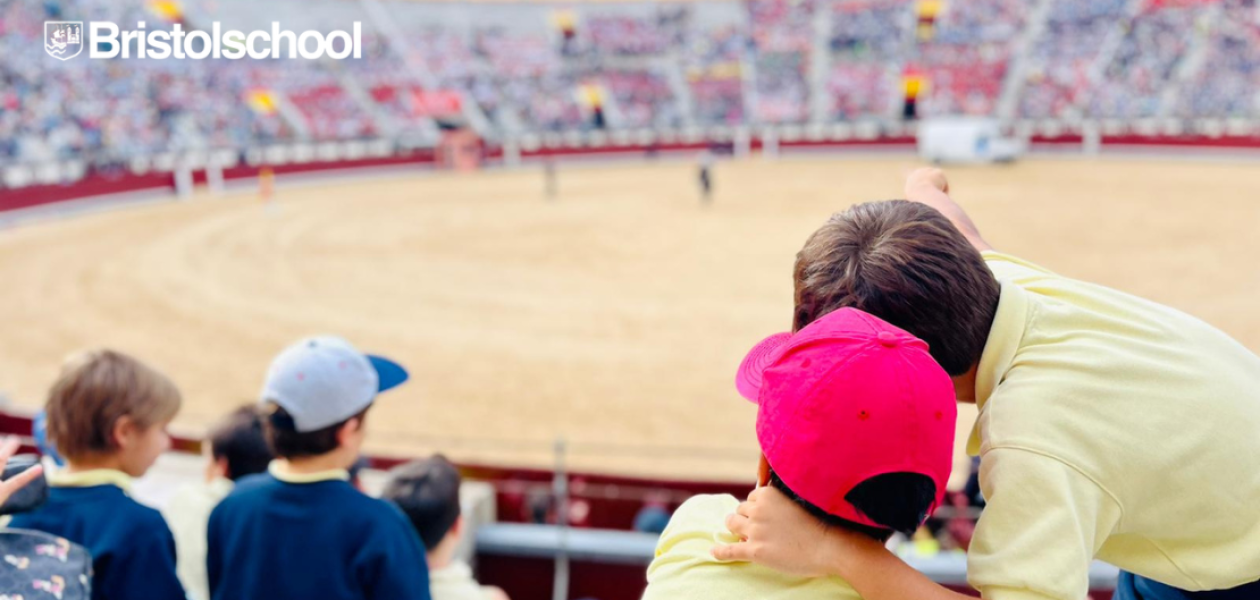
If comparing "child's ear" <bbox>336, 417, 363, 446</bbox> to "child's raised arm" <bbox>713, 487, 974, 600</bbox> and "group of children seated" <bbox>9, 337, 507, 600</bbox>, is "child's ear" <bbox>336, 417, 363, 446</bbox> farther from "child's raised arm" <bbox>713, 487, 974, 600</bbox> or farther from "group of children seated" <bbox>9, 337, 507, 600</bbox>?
"child's raised arm" <bbox>713, 487, 974, 600</bbox>

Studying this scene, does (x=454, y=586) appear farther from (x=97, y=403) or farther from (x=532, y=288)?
(x=532, y=288)

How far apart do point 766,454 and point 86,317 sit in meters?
12.7

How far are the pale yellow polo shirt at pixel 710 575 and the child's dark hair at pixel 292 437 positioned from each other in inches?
44.1

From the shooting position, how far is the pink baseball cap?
1.16 m

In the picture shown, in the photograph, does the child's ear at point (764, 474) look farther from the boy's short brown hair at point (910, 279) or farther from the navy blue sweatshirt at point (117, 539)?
the navy blue sweatshirt at point (117, 539)

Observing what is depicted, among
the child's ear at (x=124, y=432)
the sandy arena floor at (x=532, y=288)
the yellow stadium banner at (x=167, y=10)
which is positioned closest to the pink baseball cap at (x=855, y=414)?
the child's ear at (x=124, y=432)

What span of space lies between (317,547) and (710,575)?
1.18 m

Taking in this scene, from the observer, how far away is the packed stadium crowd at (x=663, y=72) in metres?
29.4

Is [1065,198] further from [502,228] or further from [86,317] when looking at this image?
[86,317]

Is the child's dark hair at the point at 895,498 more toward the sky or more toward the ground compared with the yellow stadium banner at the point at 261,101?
more toward the ground

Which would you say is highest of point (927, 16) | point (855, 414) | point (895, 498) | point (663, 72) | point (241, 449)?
point (927, 16)

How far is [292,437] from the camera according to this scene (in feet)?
7.32

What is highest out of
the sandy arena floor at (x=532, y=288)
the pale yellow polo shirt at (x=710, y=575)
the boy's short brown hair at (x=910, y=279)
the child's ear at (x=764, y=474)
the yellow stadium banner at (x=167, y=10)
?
the yellow stadium banner at (x=167, y=10)

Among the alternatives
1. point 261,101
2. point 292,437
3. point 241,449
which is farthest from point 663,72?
point 292,437
